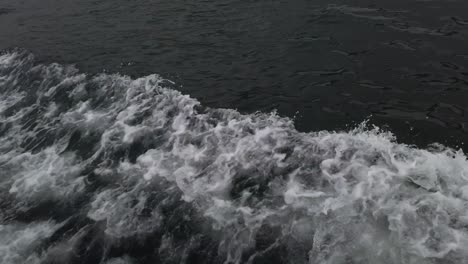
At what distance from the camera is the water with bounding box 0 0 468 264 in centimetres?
785

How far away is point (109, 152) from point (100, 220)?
9.65 feet

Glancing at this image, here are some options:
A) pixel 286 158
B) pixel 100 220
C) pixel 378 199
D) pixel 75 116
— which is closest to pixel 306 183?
pixel 286 158

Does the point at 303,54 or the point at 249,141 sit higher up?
the point at 303,54

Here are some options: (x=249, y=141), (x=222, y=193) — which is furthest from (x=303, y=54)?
(x=222, y=193)

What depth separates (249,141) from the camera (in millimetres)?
→ 10570

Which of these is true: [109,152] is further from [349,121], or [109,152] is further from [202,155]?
[349,121]

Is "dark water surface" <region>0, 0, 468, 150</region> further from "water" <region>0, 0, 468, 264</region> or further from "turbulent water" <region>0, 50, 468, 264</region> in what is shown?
"turbulent water" <region>0, 50, 468, 264</region>

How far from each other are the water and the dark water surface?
3.0 inches

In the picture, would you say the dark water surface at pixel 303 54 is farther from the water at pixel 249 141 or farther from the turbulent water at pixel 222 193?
the turbulent water at pixel 222 193

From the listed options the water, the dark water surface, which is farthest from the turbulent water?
the dark water surface

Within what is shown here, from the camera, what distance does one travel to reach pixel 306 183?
8.91 m

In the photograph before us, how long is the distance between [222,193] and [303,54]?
23.5 feet

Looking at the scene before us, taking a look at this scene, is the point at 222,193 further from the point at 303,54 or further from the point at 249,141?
the point at 303,54

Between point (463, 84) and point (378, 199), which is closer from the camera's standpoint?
point (378, 199)
